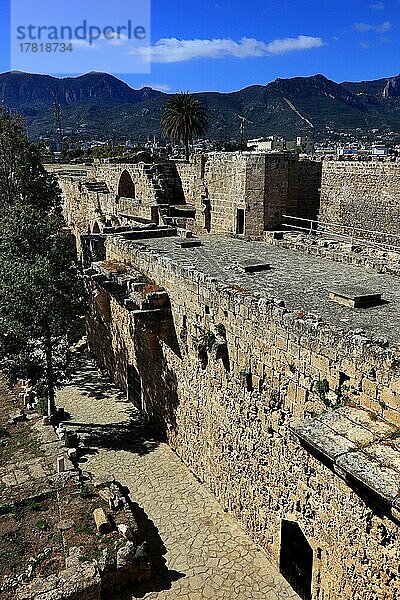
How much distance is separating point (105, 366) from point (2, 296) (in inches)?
194

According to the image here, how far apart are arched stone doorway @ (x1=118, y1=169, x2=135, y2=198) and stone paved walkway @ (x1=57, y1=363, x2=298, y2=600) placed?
1355 cm

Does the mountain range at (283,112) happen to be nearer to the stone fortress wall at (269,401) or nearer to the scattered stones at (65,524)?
the stone fortress wall at (269,401)

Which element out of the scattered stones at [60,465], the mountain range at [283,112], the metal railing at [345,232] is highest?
the mountain range at [283,112]

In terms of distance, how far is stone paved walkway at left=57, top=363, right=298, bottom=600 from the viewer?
7.66m

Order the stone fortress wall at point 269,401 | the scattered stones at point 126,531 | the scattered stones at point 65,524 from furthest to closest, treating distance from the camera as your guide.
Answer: the scattered stones at point 65,524 < the scattered stones at point 126,531 < the stone fortress wall at point 269,401

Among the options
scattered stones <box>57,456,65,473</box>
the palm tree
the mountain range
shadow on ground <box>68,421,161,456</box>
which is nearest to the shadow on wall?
shadow on ground <box>68,421,161,456</box>

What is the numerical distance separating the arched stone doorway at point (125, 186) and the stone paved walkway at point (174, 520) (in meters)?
13.5

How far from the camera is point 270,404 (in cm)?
756

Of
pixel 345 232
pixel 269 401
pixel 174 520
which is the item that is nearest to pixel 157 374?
pixel 174 520

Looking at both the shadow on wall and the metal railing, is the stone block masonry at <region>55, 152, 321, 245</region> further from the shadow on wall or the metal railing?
the shadow on wall

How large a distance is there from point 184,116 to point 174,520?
1211 inches

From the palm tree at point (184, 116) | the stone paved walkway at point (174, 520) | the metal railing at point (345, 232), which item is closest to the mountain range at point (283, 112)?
the palm tree at point (184, 116)

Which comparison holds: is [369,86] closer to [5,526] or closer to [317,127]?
[317,127]

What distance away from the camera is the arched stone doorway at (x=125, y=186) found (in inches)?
957
